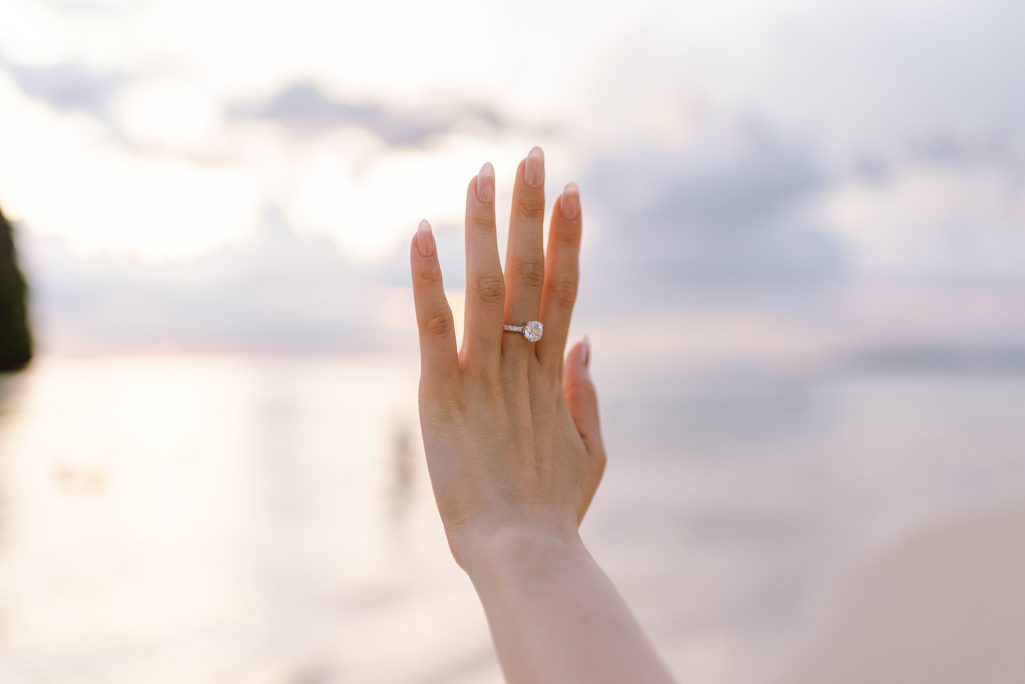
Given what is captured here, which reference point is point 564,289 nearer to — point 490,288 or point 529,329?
point 529,329

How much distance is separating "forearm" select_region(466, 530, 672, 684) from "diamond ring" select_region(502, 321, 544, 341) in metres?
0.54

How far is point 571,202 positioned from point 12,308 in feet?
12.9

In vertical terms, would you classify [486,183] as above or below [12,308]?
below

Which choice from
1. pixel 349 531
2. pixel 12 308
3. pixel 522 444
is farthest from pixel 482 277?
pixel 12 308

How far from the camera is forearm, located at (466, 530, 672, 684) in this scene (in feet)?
3.85

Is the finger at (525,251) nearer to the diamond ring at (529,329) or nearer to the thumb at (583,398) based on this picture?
the diamond ring at (529,329)

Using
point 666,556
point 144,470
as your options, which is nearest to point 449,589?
point 666,556

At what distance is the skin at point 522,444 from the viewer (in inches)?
49.0

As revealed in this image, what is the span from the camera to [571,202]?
185cm

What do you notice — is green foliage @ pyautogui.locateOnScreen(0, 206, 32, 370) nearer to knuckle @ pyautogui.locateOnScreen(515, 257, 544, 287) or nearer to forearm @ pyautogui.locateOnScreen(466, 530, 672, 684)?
knuckle @ pyautogui.locateOnScreen(515, 257, 544, 287)

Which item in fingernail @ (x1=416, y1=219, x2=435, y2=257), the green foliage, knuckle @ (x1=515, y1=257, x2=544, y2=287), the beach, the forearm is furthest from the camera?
the green foliage

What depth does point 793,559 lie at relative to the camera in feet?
13.1

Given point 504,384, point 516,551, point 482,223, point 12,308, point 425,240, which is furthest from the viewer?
point 12,308

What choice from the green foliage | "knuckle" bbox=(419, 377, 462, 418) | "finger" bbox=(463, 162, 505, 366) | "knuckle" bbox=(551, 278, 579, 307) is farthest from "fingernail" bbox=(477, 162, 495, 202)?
Answer: the green foliage
